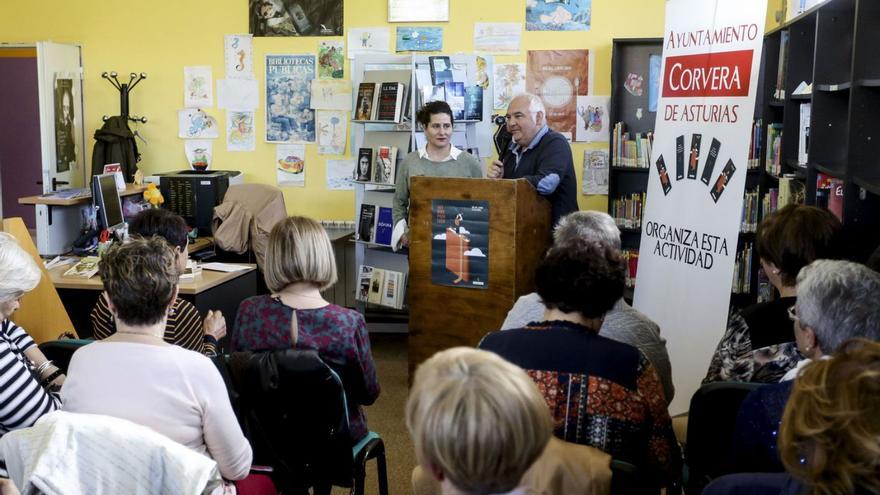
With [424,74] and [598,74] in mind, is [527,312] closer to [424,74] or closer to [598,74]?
[424,74]

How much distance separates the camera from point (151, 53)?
7.14 m

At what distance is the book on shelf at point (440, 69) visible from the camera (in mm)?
5875

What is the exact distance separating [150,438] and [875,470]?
134 cm

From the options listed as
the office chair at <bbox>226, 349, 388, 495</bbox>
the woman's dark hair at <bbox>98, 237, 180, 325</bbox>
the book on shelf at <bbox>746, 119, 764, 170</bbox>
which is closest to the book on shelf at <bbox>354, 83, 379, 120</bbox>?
the book on shelf at <bbox>746, 119, 764, 170</bbox>

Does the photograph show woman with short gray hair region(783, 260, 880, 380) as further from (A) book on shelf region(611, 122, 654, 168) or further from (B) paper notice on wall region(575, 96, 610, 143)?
(B) paper notice on wall region(575, 96, 610, 143)

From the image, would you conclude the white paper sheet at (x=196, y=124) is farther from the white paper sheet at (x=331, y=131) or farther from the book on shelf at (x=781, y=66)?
the book on shelf at (x=781, y=66)

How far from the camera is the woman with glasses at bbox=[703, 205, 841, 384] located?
8.41 ft

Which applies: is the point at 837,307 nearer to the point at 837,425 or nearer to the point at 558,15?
the point at 837,425

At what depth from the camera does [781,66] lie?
5047 mm

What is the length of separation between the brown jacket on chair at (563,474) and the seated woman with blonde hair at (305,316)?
0.93m

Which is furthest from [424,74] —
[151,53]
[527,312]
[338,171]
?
[527,312]

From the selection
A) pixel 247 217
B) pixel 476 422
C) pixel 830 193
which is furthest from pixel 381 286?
pixel 476 422

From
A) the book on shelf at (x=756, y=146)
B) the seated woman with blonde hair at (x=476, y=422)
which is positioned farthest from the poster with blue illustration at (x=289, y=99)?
the seated woman with blonde hair at (x=476, y=422)

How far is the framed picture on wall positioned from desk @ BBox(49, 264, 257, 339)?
2751mm
